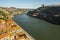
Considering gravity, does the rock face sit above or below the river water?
below

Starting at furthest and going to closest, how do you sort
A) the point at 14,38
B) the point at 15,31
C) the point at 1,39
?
the point at 15,31
the point at 14,38
the point at 1,39

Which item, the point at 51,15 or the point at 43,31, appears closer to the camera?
the point at 43,31

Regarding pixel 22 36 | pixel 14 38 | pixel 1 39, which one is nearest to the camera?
pixel 1 39

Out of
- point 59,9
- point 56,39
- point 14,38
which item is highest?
point 14,38

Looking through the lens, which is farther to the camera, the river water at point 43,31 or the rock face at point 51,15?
the rock face at point 51,15

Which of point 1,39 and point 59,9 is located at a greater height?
point 1,39

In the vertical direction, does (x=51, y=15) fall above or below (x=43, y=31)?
below

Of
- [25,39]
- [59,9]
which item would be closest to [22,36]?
[25,39]

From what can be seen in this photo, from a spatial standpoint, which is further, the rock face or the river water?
the rock face

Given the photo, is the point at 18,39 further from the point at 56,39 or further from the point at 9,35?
the point at 56,39

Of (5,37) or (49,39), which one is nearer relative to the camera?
(5,37)

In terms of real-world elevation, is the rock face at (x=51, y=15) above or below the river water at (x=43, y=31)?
below
